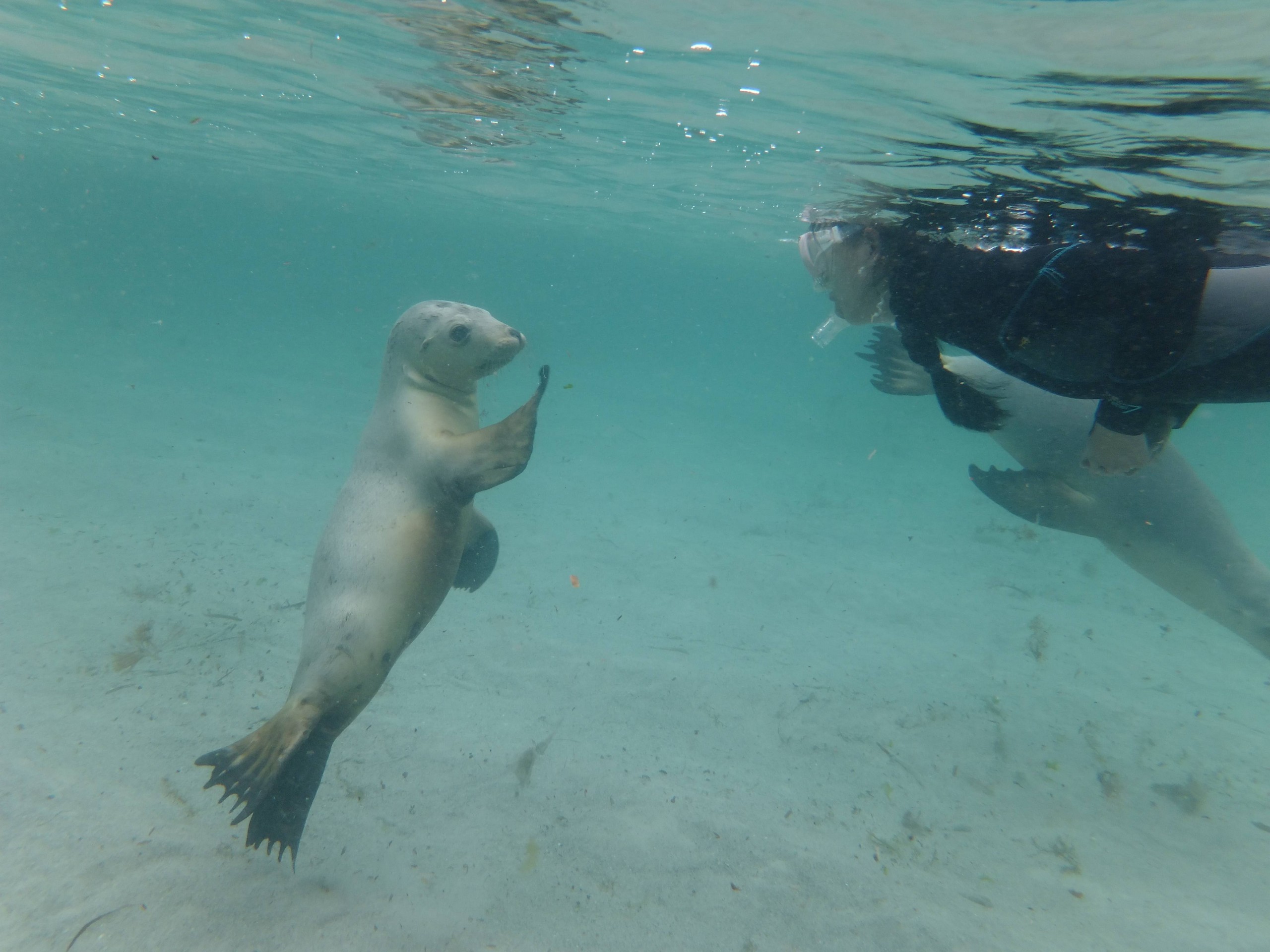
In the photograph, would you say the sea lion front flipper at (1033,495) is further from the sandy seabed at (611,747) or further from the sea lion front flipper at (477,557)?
the sea lion front flipper at (477,557)

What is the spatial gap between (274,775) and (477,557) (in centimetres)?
210

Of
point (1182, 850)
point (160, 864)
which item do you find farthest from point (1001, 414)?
point (160, 864)

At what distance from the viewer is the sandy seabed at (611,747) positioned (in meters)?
3.70

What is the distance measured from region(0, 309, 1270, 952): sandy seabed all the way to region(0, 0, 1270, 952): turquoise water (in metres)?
0.03

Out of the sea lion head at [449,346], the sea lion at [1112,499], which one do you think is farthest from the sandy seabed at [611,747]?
the sea lion head at [449,346]

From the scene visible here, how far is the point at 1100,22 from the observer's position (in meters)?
4.66

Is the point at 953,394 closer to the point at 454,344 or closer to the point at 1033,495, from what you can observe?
the point at 1033,495

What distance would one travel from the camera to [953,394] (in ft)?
11.3

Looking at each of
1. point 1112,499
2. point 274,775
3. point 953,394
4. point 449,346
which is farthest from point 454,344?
point 1112,499

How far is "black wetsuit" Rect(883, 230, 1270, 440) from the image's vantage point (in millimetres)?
2457

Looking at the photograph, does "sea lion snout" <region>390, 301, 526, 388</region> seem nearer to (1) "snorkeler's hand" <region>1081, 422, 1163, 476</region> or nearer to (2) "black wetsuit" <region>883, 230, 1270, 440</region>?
(2) "black wetsuit" <region>883, 230, 1270, 440</region>

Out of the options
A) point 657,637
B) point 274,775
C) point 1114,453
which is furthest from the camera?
point 657,637

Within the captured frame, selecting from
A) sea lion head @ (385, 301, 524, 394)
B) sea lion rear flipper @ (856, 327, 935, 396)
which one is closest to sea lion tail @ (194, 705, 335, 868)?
sea lion head @ (385, 301, 524, 394)

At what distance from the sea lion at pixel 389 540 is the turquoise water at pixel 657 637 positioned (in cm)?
82
